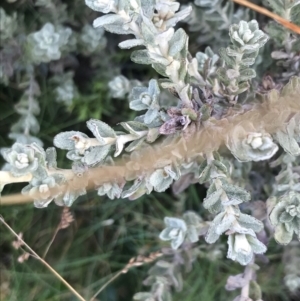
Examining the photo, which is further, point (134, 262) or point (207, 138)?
point (134, 262)

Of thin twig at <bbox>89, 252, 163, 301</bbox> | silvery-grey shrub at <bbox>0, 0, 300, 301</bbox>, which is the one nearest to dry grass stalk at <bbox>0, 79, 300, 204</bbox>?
silvery-grey shrub at <bbox>0, 0, 300, 301</bbox>

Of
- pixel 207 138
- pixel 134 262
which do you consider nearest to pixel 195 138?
pixel 207 138

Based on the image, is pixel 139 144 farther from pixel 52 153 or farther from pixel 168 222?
pixel 168 222

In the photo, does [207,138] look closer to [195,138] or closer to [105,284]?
[195,138]

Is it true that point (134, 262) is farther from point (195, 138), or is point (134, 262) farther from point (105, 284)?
point (195, 138)

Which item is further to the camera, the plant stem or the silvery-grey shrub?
the plant stem

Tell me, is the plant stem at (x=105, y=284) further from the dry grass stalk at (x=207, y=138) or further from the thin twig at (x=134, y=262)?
the dry grass stalk at (x=207, y=138)

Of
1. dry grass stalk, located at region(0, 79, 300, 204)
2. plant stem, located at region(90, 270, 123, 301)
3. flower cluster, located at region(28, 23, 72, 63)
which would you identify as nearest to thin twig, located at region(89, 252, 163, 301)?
plant stem, located at region(90, 270, 123, 301)

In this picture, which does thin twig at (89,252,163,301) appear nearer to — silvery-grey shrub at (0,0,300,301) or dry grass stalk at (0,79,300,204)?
silvery-grey shrub at (0,0,300,301)

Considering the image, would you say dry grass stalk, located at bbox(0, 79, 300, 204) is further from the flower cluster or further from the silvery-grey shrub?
the flower cluster

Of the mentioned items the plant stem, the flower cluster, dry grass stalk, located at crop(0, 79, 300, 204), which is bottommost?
the plant stem

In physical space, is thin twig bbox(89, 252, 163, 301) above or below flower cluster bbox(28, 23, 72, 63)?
below

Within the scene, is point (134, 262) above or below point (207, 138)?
below
